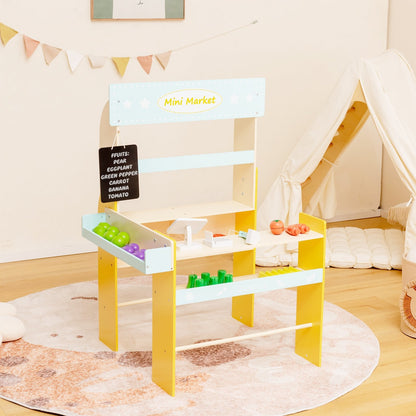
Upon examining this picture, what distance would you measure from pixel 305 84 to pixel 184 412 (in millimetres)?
2911

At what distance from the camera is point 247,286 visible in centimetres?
278

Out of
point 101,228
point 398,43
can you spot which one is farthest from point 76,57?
point 398,43

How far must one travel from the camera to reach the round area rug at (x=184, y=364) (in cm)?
263

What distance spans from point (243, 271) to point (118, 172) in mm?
909

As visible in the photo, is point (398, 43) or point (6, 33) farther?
point (398, 43)

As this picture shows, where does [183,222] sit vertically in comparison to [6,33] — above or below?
below

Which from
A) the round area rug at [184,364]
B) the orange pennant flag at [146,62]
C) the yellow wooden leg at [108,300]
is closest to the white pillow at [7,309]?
the round area rug at [184,364]

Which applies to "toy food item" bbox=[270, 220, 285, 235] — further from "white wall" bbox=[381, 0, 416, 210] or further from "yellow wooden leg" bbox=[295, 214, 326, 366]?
"white wall" bbox=[381, 0, 416, 210]

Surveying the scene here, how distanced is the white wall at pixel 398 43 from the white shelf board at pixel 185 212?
7.88 ft

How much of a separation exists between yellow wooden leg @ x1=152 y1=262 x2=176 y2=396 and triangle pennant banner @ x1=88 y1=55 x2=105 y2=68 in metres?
1.94

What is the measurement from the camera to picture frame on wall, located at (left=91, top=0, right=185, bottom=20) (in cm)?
416

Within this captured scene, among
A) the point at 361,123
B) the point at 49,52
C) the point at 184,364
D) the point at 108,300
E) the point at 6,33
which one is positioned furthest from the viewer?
the point at 361,123

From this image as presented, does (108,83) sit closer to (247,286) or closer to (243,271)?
(243,271)

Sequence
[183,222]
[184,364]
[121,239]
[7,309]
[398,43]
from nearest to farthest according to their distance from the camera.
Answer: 1. [121,239]
2. [183,222]
3. [184,364]
4. [7,309]
5. [398,43]
